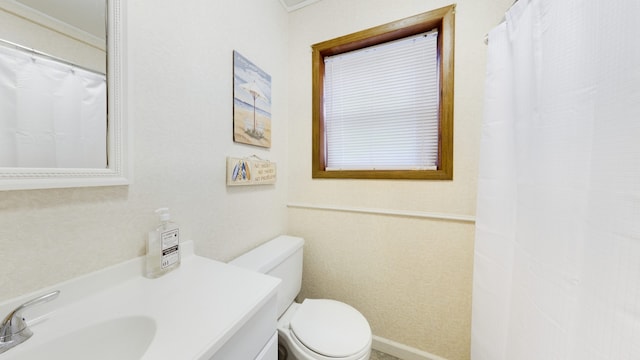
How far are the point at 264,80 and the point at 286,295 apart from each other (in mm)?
1262

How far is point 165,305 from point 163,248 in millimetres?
215

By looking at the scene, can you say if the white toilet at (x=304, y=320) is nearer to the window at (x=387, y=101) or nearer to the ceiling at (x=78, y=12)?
the window at (x=387, y=101)

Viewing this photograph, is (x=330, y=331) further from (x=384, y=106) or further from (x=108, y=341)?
(x=384, y=106)

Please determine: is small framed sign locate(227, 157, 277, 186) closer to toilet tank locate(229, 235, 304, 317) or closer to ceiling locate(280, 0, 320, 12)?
toilet tank locate(229, 235, 304, 317)

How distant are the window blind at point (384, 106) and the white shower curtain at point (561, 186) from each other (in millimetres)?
375

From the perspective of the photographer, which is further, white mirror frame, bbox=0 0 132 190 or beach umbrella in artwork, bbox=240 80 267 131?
beach umbrella in artwork, bbox=240 80 267 131

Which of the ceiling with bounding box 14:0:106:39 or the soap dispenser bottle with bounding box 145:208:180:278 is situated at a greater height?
the ceiling with bounding box 14:0:106:39

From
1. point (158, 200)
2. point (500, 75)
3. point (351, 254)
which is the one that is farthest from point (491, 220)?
→ point (158, 200)

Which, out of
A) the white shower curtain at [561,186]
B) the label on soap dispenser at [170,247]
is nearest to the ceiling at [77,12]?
the label on soap dispenser at [170,247]

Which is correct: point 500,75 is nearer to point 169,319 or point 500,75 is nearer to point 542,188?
point 542,188

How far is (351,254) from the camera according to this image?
132 centimetres

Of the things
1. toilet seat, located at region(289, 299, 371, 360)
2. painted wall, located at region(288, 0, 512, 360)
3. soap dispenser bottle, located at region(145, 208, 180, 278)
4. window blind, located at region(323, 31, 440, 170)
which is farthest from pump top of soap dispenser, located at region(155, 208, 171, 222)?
window blind, located at region(323, 31, 440, 170)

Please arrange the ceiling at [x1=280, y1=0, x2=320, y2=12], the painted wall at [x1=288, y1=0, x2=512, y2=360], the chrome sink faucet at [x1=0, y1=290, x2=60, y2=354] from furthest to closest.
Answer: the ceiling at [x1=280, y1=0, x2=320, y2=12], the painted wall at [x1=288, y1=0, x2=512, y2=360], the chrome sink faucet at [x1=0, y1=290, x2=60, y2=354]

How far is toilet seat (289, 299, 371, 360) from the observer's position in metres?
0.83
